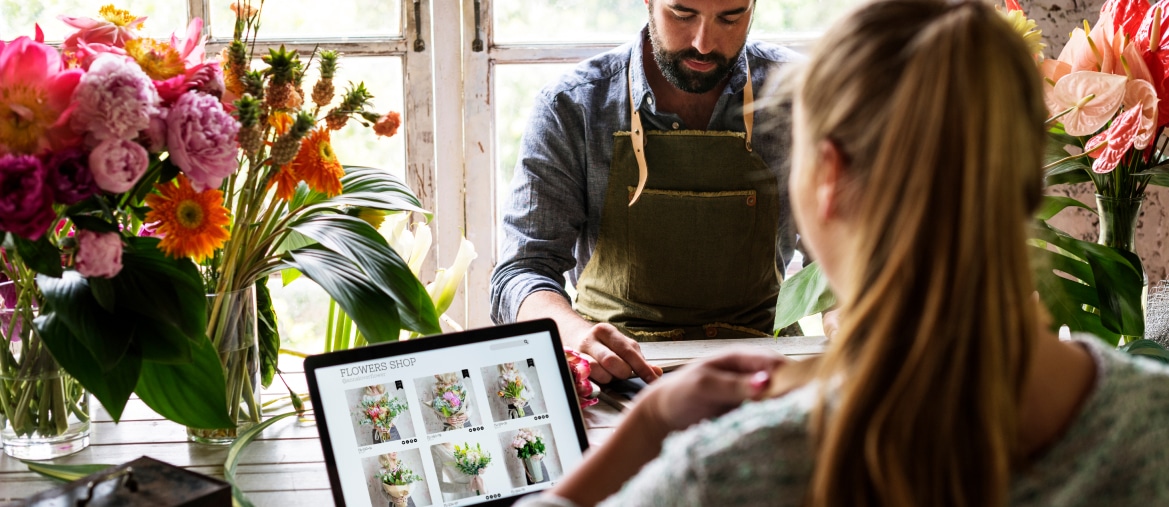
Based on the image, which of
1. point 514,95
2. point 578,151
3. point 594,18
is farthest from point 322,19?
point 578,151

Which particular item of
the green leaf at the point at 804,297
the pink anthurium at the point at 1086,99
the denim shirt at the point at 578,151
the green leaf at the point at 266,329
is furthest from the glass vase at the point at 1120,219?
the green leaf at the point at 266,329

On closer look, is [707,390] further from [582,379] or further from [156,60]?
[156,60]

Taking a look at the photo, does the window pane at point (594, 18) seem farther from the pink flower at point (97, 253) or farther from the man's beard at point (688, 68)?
the pink flower at point (97, 253)

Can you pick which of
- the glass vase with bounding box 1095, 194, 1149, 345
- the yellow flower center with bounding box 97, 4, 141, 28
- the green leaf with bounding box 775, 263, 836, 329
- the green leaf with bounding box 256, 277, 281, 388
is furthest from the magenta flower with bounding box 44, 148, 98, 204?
the glass vase with bounding box 1095, 194, 1149, 345

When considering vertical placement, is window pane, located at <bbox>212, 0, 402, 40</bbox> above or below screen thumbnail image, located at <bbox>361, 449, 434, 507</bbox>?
above

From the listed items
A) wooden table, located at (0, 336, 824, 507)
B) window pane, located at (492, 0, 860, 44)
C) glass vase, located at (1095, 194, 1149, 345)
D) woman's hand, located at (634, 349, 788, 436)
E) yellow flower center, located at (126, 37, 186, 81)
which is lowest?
wooden table, located at (0, 336, 824, 507)

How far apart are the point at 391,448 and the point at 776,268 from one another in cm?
108

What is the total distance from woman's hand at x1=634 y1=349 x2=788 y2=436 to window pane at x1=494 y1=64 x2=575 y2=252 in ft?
4.94

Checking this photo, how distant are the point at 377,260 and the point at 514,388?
213mm

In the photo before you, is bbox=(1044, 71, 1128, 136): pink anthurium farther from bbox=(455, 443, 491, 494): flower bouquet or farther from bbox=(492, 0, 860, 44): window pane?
bbox=(492, 0, 860, 44): window pane

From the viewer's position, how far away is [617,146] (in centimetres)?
178

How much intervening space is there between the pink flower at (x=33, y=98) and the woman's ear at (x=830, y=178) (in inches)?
26.2

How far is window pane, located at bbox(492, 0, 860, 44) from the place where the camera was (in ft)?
7.06

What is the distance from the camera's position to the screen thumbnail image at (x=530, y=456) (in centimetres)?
98
